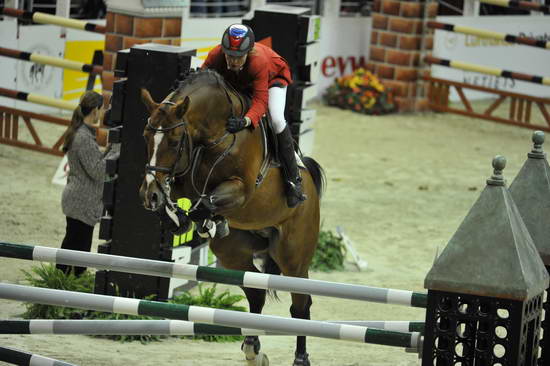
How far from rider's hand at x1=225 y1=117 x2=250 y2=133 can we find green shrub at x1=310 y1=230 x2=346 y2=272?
3.74 m

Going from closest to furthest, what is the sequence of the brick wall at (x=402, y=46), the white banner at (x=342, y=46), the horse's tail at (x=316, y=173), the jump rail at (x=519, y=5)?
the horse's tail at (x=316, y=173) → the jump rail at (x=519, y=5) → the brick wall at (x=402, y=46) → the white banner at (x=342, y=46)

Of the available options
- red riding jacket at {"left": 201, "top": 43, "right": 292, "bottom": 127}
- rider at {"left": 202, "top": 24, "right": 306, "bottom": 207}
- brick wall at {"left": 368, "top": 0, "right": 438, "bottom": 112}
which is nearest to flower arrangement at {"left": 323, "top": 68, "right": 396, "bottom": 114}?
brick wall at {"left": 368, "top": 0, "right": 438, "bottom": 112}

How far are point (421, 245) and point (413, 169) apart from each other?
315cm

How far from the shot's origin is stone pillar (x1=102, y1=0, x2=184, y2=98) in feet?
30.5

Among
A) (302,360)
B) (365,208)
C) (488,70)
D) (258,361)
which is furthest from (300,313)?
(488,70)

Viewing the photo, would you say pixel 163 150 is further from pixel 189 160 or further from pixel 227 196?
pixel 227 196

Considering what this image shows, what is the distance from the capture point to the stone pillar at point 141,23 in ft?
30.5

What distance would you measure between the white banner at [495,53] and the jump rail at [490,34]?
1.44 m

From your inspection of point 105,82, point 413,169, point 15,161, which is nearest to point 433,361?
point 105,82

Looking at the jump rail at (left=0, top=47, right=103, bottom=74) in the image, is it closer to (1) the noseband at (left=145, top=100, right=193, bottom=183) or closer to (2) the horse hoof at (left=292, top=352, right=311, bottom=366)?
(2) the horse hoof at (left=292, top=352, right=311, bottom=366)

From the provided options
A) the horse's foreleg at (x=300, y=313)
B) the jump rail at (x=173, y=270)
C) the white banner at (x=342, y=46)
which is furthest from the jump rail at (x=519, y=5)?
the jump rail at (x=173, y=270)

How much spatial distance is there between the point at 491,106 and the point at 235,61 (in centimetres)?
1109

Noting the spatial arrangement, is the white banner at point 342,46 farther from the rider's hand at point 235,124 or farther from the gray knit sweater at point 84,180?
the rider's hand at point 235,124

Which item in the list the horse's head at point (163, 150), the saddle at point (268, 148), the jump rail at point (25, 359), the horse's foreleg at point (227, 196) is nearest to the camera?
the jump rail at point (25, 359)
